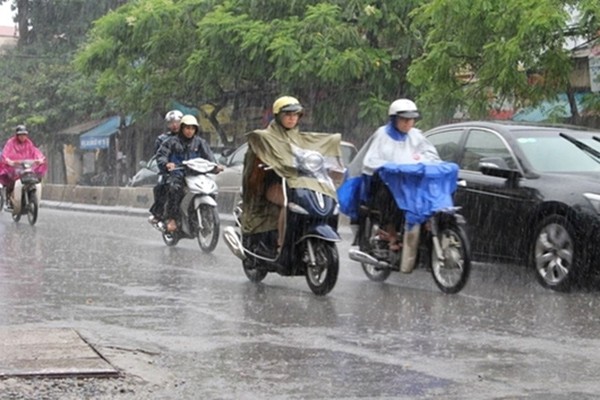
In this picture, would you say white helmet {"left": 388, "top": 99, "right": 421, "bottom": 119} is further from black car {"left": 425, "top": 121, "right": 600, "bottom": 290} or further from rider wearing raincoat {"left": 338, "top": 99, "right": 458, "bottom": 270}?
black car {"left": 425, "top": 121, "right": 600, "bottom": 290}

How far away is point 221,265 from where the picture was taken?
1340cm

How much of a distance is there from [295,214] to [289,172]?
1.17 feet

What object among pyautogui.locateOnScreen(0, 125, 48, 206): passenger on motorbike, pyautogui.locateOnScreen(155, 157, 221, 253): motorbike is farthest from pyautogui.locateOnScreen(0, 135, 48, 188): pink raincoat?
pyautogui.locateOnScreen(155, 157, 221, 253): motorbike

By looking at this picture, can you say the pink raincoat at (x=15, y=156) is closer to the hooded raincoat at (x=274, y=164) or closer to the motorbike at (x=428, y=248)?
the hooded raincoat at (x=274, y=164)

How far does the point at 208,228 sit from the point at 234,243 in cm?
382

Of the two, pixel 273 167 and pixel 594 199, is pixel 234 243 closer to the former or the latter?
pixel 273 167

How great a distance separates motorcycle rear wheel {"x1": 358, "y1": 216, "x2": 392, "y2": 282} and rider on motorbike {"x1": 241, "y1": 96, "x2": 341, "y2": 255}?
0.91 meters

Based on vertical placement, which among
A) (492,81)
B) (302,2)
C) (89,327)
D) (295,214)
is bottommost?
(89,327)

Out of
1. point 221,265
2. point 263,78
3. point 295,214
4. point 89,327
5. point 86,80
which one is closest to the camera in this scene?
point 89,327

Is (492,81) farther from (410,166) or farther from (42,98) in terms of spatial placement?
(42,98)

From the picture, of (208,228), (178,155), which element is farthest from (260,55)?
(208,228)

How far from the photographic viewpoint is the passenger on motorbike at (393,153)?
36.7 feet

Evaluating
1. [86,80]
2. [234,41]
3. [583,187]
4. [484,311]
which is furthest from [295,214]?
[86,80]

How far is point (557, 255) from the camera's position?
1096 cm
